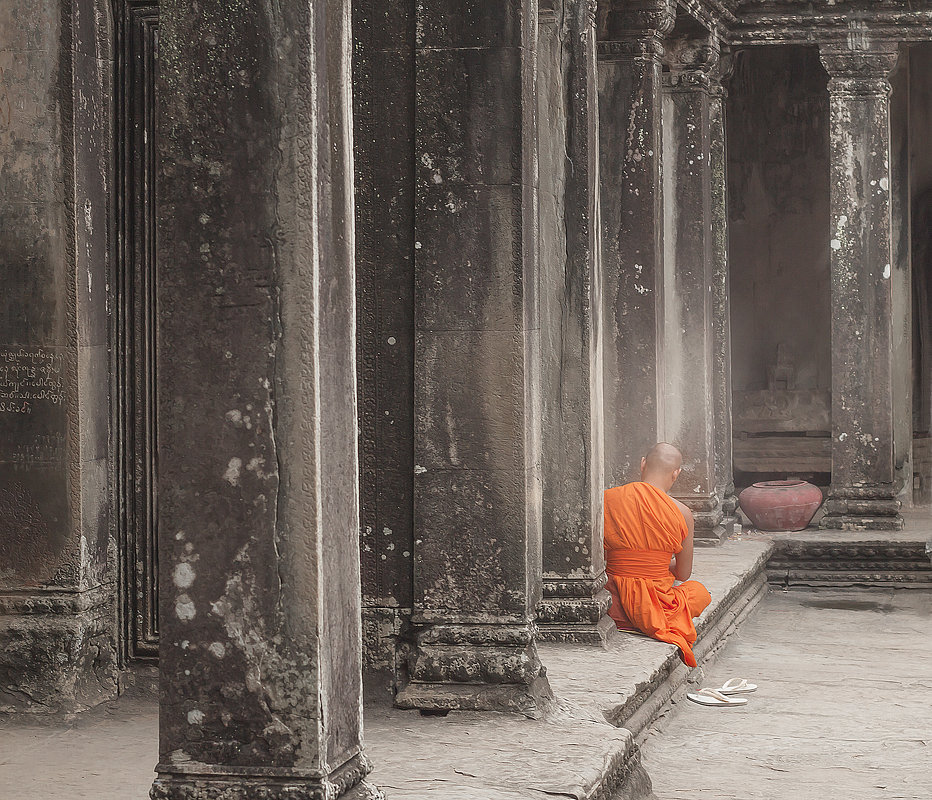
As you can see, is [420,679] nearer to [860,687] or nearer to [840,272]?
[860,687]

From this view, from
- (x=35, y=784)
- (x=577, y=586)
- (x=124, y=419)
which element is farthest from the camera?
(x=577, y=586)

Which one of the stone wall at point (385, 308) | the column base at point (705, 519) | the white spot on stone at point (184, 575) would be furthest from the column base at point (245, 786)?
the column base at point (705, 519)

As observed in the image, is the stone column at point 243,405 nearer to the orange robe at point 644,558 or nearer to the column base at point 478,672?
the column base at point 478,672

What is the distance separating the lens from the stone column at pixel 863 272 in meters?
10.8

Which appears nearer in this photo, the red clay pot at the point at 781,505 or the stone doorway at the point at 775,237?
the red clay pot at the point at 781,505

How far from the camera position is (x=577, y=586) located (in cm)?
650

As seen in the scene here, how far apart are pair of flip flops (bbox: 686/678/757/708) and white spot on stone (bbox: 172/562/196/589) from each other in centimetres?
424

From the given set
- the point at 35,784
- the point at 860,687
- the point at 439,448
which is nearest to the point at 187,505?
the point at 35,784

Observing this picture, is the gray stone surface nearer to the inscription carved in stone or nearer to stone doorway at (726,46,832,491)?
the inscription carved in stone

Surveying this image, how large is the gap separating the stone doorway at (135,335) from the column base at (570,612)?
1.88 meters

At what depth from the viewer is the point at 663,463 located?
24.0ft

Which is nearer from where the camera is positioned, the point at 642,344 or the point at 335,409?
the point at 335,409

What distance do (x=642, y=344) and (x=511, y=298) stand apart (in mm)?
3997

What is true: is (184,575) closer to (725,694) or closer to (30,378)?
(30,378)
